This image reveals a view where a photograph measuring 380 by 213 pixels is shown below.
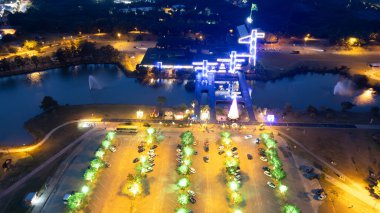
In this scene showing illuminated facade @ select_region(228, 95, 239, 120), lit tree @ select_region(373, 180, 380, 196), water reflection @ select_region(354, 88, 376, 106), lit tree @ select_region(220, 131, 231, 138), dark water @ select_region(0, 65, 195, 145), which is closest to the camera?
lit tree @ select_region(373, 180, 380, 196)

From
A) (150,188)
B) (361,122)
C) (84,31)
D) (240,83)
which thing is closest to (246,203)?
(150,188)

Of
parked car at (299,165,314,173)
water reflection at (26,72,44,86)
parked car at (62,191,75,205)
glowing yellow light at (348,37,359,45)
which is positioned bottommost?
parked car at (62,191,75,205)

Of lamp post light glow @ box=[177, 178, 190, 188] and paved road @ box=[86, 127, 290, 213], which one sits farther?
lamp post light glow @ box=[177, 178, 190, 188]

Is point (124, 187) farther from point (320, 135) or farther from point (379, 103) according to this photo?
point (379, 103)

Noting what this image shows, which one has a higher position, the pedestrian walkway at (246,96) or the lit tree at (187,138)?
the pedestrian walkway at (246,96)

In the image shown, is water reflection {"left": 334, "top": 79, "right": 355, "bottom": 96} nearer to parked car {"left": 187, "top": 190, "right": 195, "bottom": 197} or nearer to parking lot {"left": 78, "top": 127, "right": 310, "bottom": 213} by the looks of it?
parking lot {"left": 78, "top": 127, "right": 310, "bottom": 213}

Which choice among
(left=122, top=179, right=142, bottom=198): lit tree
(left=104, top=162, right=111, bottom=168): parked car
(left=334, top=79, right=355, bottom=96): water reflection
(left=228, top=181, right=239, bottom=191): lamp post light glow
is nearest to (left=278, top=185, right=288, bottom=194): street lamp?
(left=228, top=181, right=239, bottom=191): lamp post light glow

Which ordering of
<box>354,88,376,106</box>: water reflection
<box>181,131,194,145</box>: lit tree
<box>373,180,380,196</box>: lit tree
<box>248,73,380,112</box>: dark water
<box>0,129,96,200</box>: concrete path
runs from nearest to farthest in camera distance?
<box>373,180,380,196</box>: lit tree, <box>0,129,96,200</box>: concrete path, <box>181,131,194,145</box>: lit tree, <box>248,73,380,112</box>: dark water, <box>354,88,376,106</box>: water reflection

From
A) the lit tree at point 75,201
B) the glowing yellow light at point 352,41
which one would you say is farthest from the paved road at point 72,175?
the glowing yellow light at point 352,41

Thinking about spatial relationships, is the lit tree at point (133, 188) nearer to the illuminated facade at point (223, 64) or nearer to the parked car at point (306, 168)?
the parked car at point (306, 168)
